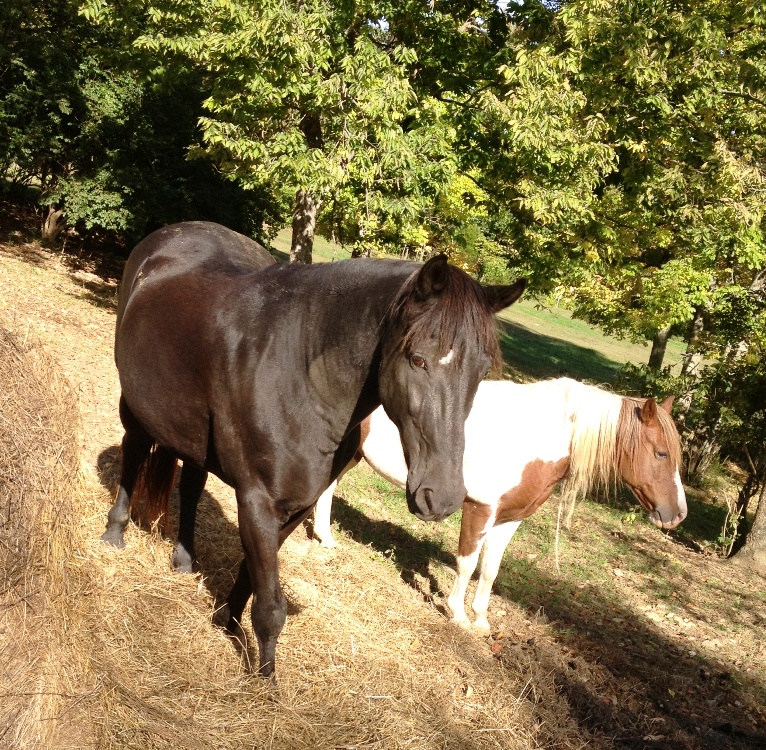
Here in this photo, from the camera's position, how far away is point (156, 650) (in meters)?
3.51

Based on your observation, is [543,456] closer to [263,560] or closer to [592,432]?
[592,432]

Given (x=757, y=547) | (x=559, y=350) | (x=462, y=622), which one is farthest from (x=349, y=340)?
(x=559, y=350)

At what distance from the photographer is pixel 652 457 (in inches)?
211

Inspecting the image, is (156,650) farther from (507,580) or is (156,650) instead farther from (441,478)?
(507,580)

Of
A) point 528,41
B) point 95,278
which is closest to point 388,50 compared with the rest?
point 528,41

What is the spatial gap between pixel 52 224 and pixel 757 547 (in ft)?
42.1

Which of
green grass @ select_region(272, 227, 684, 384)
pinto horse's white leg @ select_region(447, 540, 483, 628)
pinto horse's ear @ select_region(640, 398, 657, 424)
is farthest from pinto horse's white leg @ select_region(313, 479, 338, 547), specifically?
green grass @ select_region(272, 227, 684, 384)

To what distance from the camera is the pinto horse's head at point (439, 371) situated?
2588 millimetres

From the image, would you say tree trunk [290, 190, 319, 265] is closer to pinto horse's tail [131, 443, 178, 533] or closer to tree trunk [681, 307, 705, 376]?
tree trunk [681, 307, 705, 376]

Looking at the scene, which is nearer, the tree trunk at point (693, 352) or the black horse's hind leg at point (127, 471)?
the black horse's hind leg at point (127, 471)

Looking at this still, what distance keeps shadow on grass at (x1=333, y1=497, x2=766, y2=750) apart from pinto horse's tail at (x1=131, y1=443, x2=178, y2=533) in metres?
2.25

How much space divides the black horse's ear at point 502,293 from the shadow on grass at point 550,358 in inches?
556

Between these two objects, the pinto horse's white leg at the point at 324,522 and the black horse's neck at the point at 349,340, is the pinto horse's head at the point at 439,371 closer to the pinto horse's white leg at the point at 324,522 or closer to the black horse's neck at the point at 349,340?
the black horse's neck at the point at 349,340

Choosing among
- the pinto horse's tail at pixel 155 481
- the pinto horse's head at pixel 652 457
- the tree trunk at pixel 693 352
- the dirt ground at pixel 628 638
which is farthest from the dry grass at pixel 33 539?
the tree trunk at pixel 693 352
